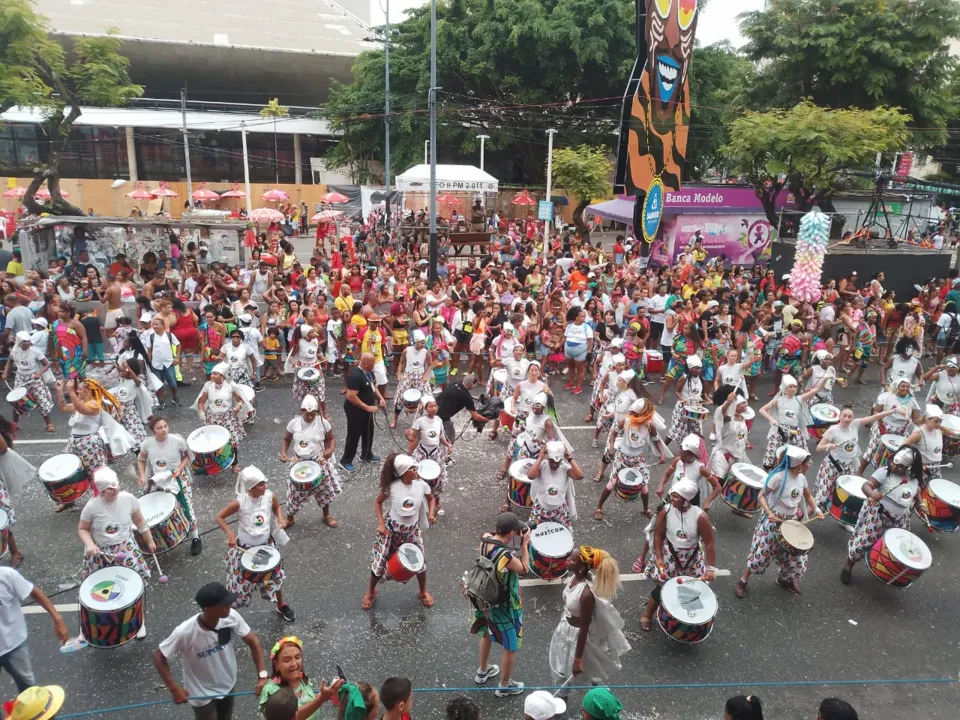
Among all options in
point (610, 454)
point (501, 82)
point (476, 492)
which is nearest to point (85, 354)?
point (476, 492)

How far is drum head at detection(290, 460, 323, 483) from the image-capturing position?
7.76m

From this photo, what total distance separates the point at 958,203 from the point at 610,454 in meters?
39.3

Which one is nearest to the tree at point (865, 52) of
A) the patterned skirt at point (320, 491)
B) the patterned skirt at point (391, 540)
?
the patterned skirt at point (320, 491)

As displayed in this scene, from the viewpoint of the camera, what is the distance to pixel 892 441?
9172 millimetres

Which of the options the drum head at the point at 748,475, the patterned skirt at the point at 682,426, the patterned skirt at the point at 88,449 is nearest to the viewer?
the patterned skirt at the point at 88,449

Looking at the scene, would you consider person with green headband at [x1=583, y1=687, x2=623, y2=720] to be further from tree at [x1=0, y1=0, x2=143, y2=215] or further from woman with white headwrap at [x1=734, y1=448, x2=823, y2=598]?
tree at [x1=0, y1=0, x2=143, y2=215]

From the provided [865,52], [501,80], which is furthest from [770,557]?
[501,80]

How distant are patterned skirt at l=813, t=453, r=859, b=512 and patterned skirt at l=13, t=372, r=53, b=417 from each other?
11077mm

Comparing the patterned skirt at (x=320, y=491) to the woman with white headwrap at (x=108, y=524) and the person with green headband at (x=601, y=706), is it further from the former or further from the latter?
the person with green headband at (x=601, y=706)

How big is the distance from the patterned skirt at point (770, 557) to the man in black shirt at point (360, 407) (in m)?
4.88

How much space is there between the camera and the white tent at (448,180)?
2154 cm

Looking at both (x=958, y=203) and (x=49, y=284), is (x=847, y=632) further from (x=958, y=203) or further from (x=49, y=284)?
(x=958, y=203)

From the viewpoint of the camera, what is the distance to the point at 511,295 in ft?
50.0

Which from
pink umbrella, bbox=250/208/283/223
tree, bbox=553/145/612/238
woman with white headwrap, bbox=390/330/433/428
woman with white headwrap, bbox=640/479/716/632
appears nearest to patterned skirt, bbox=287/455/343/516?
woman with white headwrap, bbox=390/330/433/428
